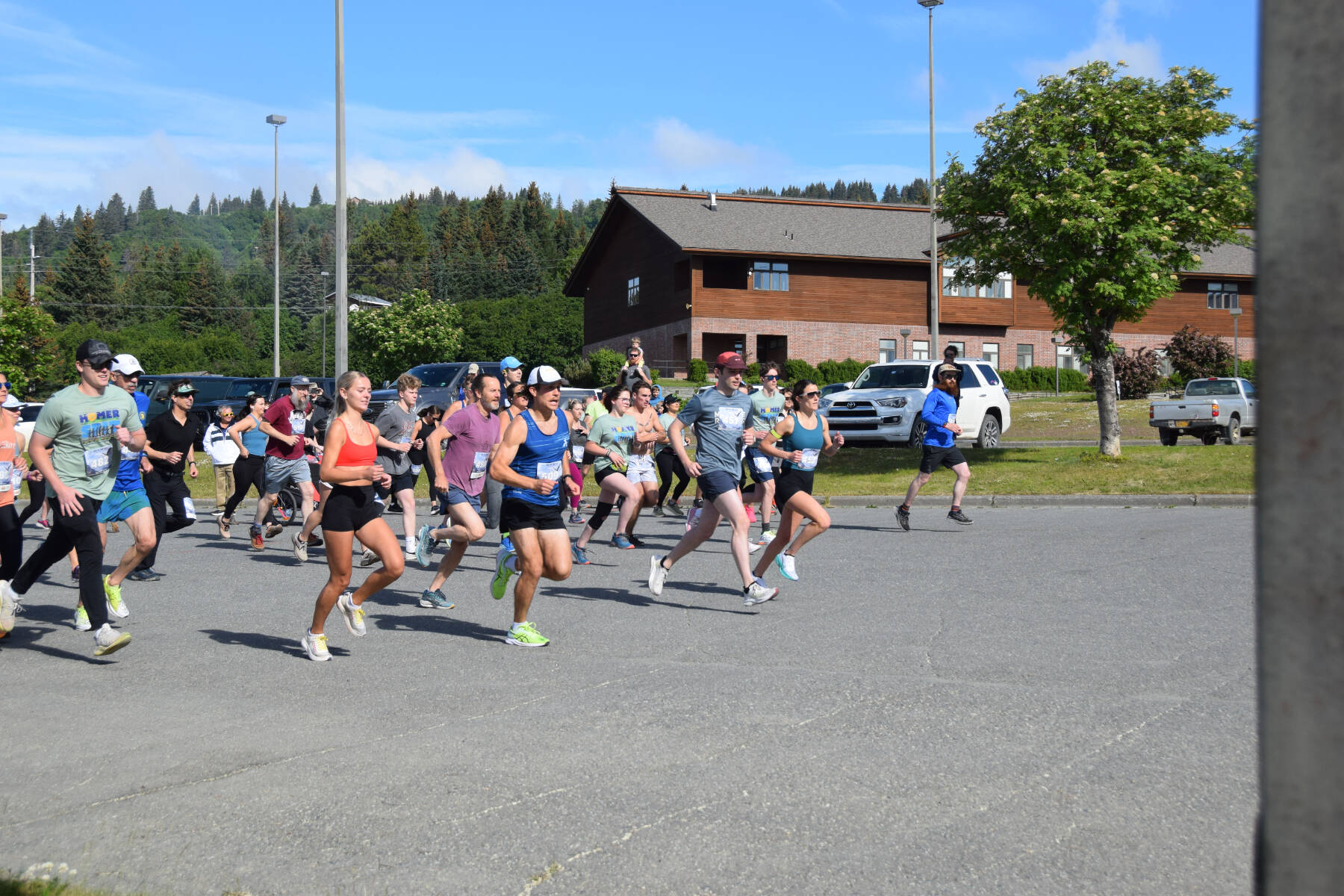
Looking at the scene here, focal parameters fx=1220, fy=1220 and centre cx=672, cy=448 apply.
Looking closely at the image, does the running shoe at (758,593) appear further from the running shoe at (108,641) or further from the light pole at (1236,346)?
the light pole at (1236,346)

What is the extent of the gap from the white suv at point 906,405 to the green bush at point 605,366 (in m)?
24.9

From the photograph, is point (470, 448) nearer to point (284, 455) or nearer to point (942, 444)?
point (284, 455)

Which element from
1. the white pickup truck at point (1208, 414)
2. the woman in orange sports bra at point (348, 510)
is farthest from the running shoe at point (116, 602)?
the white pickup truck at point (1208, 414)

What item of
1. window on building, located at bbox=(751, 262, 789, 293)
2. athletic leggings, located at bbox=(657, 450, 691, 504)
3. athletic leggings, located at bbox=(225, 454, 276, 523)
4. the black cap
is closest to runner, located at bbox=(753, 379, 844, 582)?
the black cap

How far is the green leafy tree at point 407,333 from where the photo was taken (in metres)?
83.2

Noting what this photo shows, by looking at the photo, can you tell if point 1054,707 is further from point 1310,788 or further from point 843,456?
point 843,456

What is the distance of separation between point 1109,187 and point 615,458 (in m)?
11.5

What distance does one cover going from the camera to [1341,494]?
65.1 inches

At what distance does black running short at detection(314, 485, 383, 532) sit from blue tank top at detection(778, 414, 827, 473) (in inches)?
147

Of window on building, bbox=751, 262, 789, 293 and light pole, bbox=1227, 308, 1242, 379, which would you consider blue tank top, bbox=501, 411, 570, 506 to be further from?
light pole, bbox=1227, 308, 1242, 379

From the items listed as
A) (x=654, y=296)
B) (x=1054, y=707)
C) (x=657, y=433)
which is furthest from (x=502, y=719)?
(x=654, y=296)

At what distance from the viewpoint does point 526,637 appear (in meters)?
7.84

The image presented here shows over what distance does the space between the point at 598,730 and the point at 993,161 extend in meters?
18.3

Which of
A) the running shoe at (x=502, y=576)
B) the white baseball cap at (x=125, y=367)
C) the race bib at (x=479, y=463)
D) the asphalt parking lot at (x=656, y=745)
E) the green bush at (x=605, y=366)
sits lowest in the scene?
the asphalt parking lot at (x=656, y=745)
